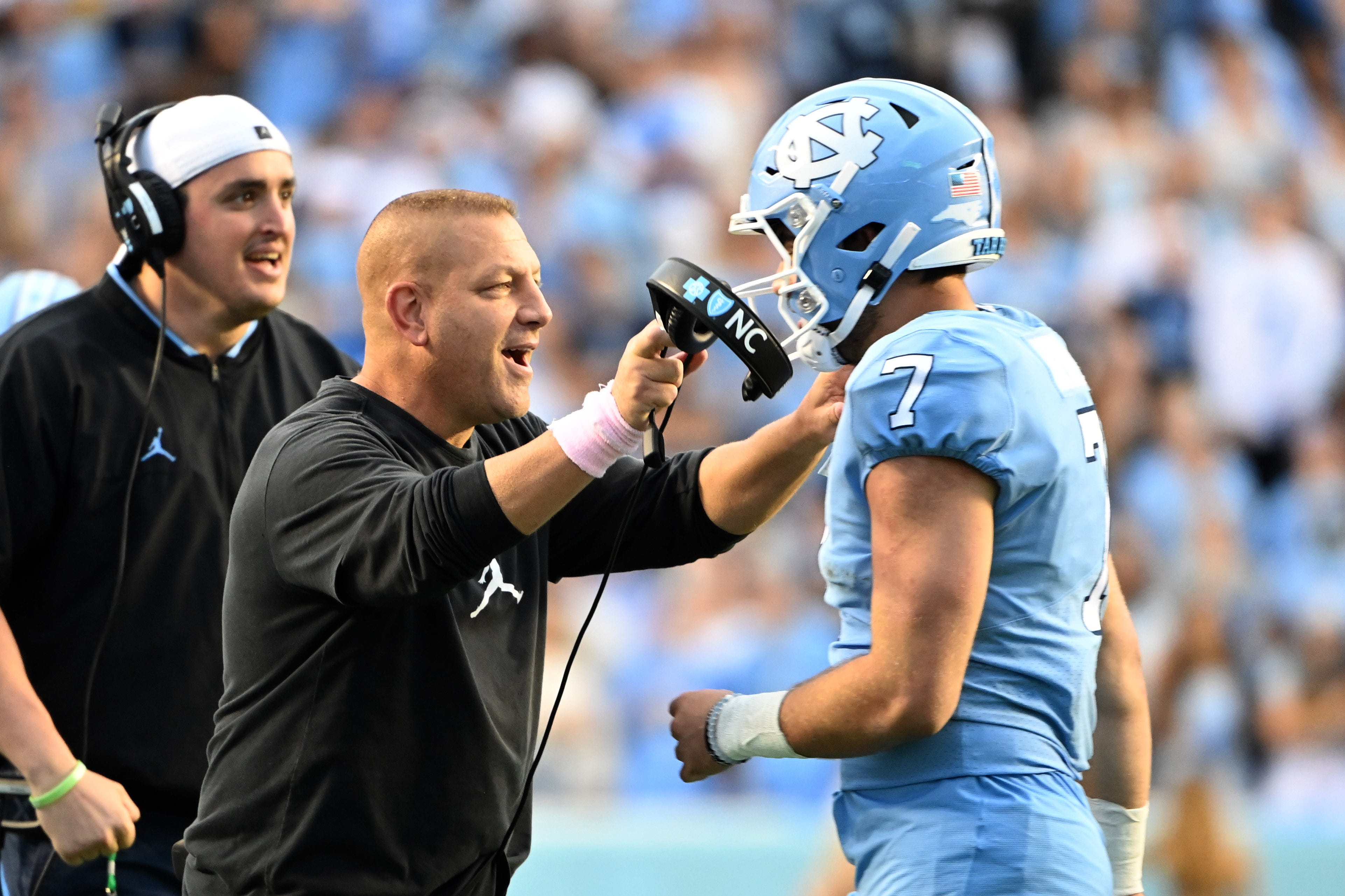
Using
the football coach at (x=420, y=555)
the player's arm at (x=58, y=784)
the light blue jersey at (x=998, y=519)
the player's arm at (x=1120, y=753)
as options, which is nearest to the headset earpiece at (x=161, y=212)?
the football coach at (x=420, y=555)

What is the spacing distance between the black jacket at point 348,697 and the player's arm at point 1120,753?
1.06 m

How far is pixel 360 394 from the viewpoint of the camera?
3021 millimetres

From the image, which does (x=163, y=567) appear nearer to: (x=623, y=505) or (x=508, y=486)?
(x=623, y=505)

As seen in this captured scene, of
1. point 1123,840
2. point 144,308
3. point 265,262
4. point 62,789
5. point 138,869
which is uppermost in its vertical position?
point 265,262

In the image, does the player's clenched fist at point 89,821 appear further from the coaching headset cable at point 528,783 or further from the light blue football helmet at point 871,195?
the light blue football helmet at point 871,195

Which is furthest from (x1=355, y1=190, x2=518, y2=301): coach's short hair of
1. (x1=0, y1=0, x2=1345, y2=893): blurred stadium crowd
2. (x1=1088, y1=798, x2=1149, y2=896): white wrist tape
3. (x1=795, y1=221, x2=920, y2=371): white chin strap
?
(x1=0, y1=0, x2=1345, y2=893): blurred stadium crowd

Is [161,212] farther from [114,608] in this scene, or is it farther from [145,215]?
[114,608]

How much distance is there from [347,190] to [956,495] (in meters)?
6.50

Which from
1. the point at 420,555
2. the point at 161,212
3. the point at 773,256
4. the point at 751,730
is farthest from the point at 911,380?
the point at 773,256

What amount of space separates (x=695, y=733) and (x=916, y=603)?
532 millimetres

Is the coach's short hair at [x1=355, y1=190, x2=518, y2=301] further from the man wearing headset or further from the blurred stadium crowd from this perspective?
the blurred stadium crowd

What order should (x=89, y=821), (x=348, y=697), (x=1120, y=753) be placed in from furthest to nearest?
(x=89, y=821) < (x=1120, y=753) < (x=348, y=697)

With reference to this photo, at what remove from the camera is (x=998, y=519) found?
2418 millimetres

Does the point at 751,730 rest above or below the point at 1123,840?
above
